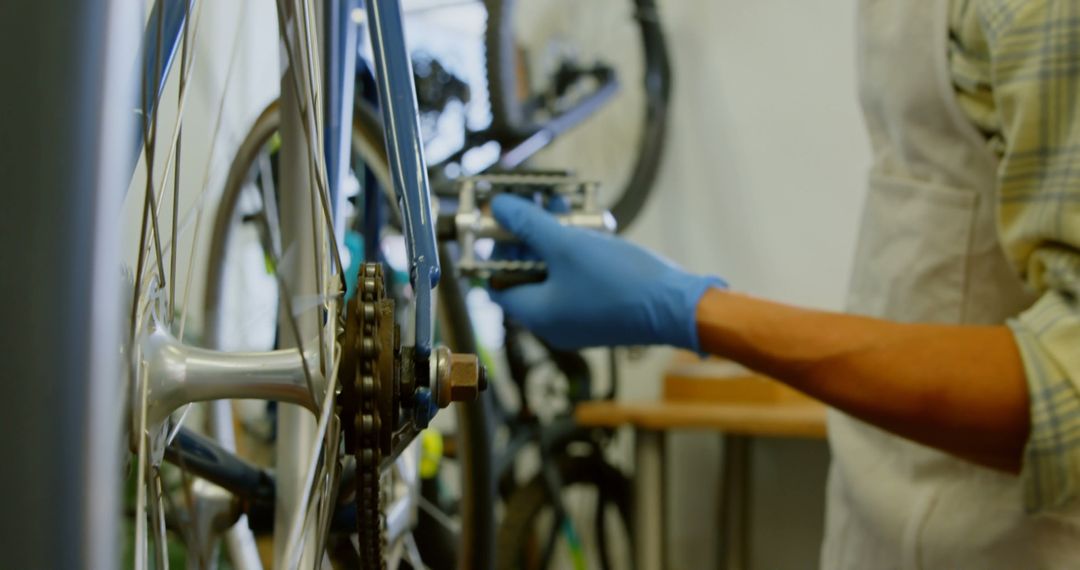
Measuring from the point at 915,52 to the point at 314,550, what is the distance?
468mm

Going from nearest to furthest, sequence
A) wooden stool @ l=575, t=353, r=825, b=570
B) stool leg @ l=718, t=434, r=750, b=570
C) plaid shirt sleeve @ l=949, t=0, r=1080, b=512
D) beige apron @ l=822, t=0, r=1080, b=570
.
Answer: plaid shirt sleeve @ l=949, t=0, r=1080, b=512 → beige apron @ l=822, t=0, r=1080, b=570 → wooden stool @ l=575, t=353, r=825, b=570 → stool leg @ l=718, t=434, r=750, b=570

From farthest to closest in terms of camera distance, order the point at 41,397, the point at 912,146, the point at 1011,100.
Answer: the point at 912,146, the point at 1011,100, the point at 41,397

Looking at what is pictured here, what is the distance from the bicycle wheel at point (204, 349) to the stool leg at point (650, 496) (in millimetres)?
765

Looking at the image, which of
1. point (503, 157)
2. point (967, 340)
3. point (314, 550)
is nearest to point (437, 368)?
point (314, 550)

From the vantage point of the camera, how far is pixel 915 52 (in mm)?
525

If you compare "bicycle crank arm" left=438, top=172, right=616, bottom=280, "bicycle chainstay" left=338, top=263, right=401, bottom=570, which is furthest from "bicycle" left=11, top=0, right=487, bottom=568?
"bicycle crank arm" left=438, top=172, right=616, bottom=280

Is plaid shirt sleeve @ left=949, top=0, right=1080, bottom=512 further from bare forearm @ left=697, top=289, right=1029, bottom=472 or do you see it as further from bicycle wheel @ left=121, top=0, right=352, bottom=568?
bicycle wheel @ left=121, top=0, right=352, bottom=568

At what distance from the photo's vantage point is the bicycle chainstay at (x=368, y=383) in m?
0.23

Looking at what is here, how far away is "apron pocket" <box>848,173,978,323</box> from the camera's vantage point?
54cm

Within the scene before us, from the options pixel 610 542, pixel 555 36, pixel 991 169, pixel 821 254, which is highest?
pixel 555 36

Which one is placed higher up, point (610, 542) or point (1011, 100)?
point (1011, 100)

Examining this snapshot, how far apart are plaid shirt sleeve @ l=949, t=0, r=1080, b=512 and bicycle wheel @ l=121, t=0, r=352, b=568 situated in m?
0.35

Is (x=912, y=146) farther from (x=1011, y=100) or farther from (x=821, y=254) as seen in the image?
(x=821, y=254)

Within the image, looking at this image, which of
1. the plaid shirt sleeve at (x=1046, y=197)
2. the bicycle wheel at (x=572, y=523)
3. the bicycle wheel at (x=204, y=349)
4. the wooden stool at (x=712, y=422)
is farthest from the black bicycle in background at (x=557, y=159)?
the plaid shirt sleeve at (x=1046, y=197)
